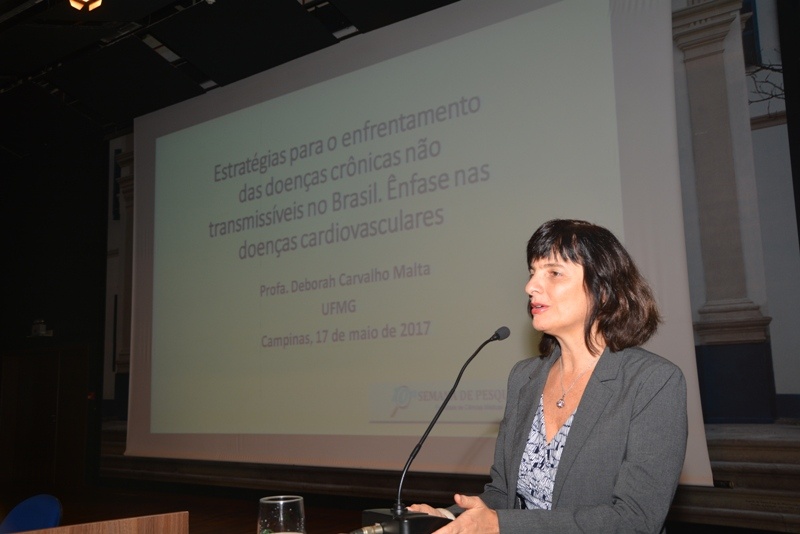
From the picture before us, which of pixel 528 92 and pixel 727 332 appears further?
pixel 528 92

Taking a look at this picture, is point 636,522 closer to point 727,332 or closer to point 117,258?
point 727,332

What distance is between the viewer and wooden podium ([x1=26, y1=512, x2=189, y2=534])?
1527 millimetres

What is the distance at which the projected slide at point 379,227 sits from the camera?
166 inches

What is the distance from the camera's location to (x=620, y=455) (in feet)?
4.99

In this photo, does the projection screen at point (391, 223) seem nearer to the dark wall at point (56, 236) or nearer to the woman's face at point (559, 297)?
the dark wall at point (56, 236)

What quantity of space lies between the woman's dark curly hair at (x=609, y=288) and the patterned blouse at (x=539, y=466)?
0.21 m

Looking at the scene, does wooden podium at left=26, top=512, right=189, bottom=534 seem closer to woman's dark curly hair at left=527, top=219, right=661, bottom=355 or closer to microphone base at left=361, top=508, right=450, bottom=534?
microphone base at left=361, top=508, right=450, bottom=534

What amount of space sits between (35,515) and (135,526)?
2.77 ft

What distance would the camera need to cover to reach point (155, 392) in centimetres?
617

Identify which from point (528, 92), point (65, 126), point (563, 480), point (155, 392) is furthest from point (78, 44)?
point (563, 480)

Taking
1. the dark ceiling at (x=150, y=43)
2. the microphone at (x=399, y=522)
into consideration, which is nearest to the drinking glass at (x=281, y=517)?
the microphone at (x=399, y=522)

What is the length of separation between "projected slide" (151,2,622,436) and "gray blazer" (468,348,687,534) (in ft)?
8.03

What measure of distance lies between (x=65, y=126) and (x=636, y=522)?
24.9 feet

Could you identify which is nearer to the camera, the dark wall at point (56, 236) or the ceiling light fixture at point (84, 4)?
the ceiling light fixture at point (84, 4)
